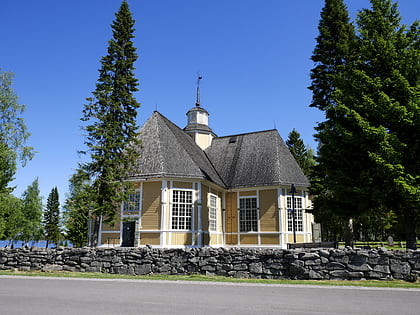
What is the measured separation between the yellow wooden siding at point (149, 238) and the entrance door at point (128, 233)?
2.78ft

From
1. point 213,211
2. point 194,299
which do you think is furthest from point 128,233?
point 194,299

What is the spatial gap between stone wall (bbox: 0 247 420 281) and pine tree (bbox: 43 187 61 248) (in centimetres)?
5626

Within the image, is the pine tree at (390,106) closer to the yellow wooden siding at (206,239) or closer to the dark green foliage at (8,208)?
the yellow wooden siding at (206,239)

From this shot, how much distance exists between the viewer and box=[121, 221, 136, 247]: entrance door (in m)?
20.9

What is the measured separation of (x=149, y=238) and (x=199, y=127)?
50.0 ft

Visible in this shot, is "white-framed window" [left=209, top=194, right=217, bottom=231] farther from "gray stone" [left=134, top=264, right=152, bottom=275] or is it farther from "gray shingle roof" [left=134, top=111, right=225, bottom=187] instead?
"gray stone" [left=134, top=264, right=152, bottom=275]

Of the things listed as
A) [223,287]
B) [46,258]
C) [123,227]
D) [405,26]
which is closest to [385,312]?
[223,287]

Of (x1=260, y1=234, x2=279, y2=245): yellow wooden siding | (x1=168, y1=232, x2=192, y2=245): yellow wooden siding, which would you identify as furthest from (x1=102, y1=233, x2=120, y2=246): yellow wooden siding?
(x1=260, y1=234, x2=279, y2=245): yellow wooden siding

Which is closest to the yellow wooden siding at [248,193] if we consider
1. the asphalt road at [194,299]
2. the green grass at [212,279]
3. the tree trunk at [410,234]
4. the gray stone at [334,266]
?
the tree trunk at [410,234]

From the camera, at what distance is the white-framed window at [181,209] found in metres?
20.8

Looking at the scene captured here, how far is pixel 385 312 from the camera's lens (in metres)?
6.71

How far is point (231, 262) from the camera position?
12.9 metres

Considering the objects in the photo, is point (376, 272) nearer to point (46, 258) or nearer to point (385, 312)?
point (385, 312)

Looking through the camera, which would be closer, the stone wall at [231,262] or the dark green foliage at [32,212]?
the stone wall at [231,262]
